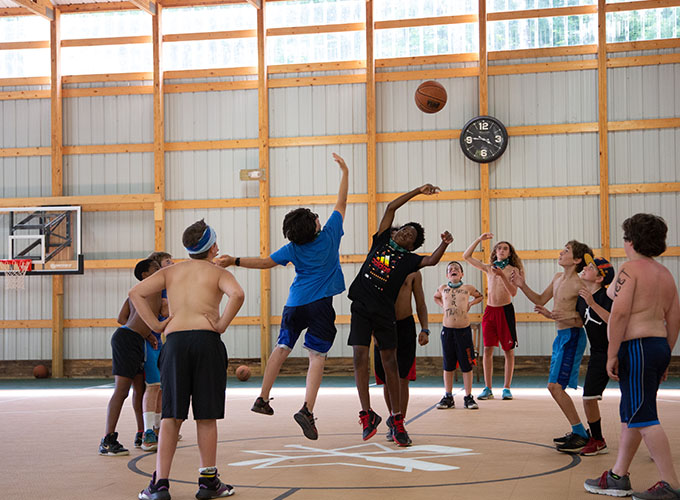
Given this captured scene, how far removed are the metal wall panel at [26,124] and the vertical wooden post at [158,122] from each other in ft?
7.32

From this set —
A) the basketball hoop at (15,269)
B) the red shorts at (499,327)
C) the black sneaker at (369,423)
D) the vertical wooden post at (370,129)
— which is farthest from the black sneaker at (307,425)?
the basketball hoop at (15,269)

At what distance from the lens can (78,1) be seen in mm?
15430

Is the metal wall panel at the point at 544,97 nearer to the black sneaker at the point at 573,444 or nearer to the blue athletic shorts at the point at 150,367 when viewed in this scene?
the black sneaker at the point at 573,444

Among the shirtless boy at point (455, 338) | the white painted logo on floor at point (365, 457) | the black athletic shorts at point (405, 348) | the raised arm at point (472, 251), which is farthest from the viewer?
the shirtless boy at point (455, 338)

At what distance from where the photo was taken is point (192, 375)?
14.9ft

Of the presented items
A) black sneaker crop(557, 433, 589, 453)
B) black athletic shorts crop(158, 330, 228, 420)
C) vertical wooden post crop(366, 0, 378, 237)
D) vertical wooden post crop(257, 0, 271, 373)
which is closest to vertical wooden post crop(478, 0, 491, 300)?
vertical wooden post crop(366, 0, 378, 237)

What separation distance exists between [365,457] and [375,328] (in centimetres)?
109

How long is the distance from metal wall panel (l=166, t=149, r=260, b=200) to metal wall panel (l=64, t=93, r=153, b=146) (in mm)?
808

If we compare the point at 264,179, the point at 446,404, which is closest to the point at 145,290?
the point at 446,404

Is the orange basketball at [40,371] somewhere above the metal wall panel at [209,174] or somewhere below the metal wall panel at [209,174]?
below

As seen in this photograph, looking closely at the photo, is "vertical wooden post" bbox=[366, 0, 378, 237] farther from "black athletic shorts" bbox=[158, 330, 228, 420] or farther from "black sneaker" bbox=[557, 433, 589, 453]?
"black athletic shorts" bbox=[158, 330, 228, 420]

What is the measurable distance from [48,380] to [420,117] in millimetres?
8295

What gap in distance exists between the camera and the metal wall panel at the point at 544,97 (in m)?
14.2

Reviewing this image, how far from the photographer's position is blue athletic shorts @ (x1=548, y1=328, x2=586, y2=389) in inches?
237
